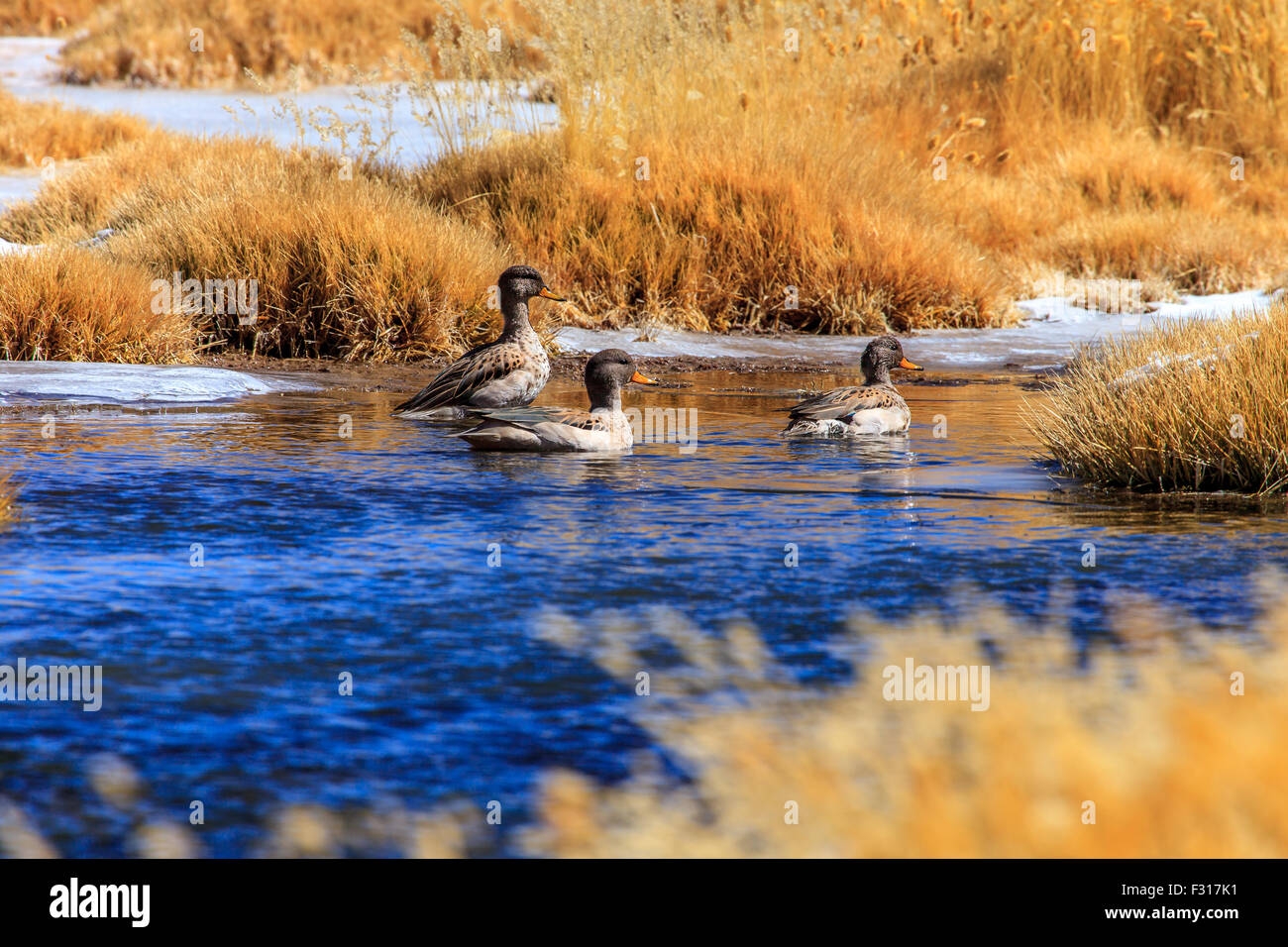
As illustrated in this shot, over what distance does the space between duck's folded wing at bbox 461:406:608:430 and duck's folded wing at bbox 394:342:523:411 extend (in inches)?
42.0

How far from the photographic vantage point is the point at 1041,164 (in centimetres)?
2042

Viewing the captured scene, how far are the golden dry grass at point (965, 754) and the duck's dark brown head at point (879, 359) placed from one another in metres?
4.98

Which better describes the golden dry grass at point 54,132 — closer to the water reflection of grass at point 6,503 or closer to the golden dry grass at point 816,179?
the golden dry grass at point 816,179

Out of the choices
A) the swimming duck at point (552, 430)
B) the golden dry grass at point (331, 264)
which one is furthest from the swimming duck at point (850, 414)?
the golden dry grass at point (331, 264)

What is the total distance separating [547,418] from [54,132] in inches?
668

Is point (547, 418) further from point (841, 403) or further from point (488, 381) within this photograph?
point (841, 403)

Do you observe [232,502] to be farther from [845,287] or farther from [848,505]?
[845,287]

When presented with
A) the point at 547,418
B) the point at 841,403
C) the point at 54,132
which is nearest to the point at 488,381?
the point at 547,418

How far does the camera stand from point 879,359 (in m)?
10.5

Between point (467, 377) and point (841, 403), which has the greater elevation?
point (467, 377)

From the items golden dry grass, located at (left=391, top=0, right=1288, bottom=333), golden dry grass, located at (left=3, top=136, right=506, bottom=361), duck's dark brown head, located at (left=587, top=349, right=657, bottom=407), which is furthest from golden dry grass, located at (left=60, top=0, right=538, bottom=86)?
duck's dark brown head, located at (left=587, top=349, right=657, bottom=407)

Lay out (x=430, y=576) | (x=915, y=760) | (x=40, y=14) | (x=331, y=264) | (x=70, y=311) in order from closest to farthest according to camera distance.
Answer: (x=915, y=760) < (x=430, y=576) < (x=70, y=311) < (x=331, y=264) < (x=40, y=14)

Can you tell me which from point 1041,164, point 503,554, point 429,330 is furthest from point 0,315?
point 1041,164

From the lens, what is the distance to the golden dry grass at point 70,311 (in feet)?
38.2
